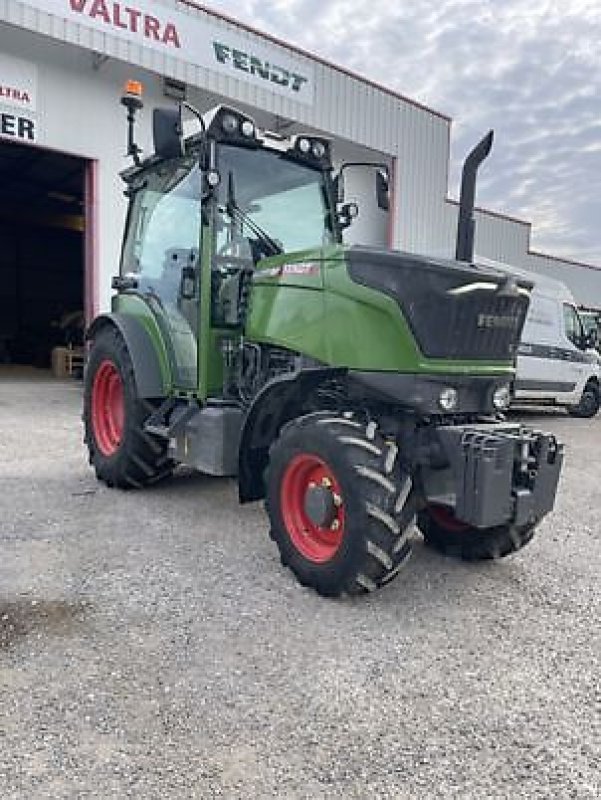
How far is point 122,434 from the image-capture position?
17.1ft

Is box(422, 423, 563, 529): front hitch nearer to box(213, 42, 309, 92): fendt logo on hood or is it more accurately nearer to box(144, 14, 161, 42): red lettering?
box(144, 14, 161, 42): red lettering

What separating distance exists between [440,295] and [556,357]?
8.92 metres

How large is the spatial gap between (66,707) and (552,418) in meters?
11.6

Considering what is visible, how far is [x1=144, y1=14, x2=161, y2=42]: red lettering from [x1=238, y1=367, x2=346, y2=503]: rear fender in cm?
911

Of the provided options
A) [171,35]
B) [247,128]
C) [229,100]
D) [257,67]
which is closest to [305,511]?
[247,128]

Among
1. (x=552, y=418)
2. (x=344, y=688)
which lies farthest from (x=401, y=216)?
(x=344, y=688)

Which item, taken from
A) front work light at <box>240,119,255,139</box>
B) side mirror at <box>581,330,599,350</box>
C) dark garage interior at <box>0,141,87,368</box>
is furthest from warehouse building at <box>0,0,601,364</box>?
front work light at <box>240,119,255,139</box>

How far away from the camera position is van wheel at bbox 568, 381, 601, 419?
41.5ft

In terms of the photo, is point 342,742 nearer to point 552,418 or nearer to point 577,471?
point 577,471

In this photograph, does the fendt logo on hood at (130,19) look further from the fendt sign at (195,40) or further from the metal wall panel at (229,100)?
the metal wall panel at (229,100)

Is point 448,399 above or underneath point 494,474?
above

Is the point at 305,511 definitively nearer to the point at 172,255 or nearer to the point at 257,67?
the point at 172,255

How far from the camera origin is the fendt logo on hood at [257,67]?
11.6 metres

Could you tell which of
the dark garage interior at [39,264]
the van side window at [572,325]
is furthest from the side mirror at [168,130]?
the dark garage interior at [39,264]
